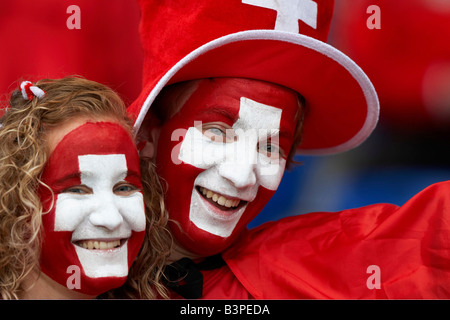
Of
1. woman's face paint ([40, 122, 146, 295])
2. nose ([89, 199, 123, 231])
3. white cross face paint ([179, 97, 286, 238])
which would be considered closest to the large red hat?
white cross face paint ([179, 97, 286, 238])

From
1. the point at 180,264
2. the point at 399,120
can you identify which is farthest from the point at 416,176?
the point at 180,264

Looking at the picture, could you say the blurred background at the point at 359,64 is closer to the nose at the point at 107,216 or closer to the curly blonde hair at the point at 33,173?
the curly blonde hair at the point at 33,173

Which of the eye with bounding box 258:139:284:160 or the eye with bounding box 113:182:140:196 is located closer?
the eye with bounding box 113:182:140:196

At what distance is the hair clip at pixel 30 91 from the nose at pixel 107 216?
1.32ft

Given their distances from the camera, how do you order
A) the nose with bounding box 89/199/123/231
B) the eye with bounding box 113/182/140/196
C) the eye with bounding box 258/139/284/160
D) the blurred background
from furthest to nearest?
the blurred background → the eye with bounding box 258/139/284/160 → the eye with bounding box 113/182/140/196 → the nose with bounding box 89/199/123/231

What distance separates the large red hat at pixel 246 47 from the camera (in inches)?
81.9

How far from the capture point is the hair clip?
1.93m

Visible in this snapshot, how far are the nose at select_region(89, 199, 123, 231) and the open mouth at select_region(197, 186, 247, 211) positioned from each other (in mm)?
418

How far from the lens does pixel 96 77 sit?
3145 mm

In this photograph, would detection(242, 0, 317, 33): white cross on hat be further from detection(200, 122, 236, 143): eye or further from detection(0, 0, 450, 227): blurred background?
detection(0, 0, 450, 227): blurred background

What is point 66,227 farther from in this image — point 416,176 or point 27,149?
point 416,176

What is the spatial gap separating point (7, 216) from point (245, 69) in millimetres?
874

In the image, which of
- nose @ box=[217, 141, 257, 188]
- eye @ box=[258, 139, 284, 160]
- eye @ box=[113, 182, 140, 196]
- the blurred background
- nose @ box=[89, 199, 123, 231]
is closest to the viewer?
nose @ box=[89, 199, 123, 231]

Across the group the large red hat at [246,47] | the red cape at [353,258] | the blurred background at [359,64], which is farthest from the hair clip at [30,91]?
the blurred background at [359,64]
